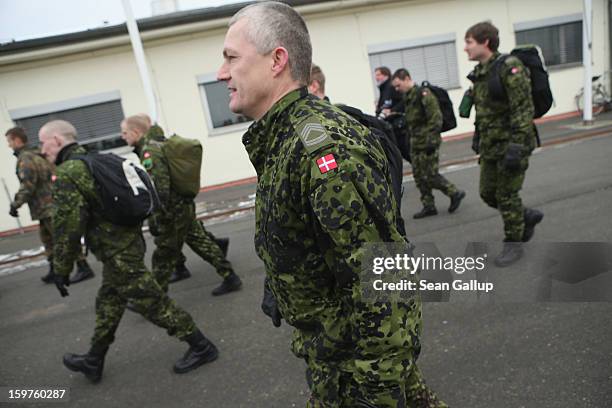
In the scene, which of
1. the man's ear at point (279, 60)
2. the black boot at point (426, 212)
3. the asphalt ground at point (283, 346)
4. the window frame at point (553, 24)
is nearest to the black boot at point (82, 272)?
the asphalt ground at point (283, 346)

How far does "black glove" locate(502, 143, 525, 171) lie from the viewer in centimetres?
346

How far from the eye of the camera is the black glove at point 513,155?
3.46 metres

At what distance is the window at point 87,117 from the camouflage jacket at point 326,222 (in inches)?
387

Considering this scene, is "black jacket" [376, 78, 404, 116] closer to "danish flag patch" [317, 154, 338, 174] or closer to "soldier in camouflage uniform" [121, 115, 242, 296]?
"soldier in camouflage uniform" [121, 115, 242, 296]

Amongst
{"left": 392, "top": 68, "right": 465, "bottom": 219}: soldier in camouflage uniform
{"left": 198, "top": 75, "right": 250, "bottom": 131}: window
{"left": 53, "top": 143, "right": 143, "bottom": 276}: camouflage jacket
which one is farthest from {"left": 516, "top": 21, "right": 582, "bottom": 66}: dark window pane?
{"left": 53, "top": 143, "right": 143, "bottom": 276}: camouflage jacket

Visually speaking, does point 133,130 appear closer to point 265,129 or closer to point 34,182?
point 34,182

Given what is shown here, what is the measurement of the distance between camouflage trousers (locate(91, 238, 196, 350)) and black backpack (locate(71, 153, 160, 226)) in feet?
0.83

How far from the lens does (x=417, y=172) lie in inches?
225

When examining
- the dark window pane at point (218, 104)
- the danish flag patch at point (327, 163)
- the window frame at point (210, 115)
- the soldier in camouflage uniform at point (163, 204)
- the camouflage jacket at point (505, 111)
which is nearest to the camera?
the danish flag patch at point (327, 163)

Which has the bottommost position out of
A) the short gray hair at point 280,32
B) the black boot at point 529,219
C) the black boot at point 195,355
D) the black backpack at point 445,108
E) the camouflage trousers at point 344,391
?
the black boot at point 195,355

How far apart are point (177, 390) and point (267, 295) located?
5.29ft

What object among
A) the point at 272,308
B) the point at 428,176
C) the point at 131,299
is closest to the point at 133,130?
the point at 131,299

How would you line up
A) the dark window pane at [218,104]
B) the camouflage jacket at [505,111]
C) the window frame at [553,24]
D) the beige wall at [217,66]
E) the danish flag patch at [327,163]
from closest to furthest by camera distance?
the danish flag patch at [327,163], the camouflage jacket at [505,111], the beige wall at [217,66], the dark window pane at [218,104], the window frame at [553,24]

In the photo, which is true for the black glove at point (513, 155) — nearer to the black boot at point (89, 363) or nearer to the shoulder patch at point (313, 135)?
the shoulder patch at point (313, 135)
